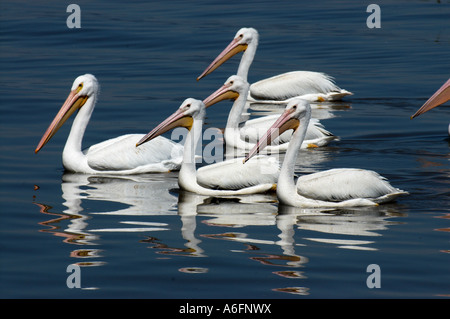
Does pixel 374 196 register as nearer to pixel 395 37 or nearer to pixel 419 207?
pixel 419 207

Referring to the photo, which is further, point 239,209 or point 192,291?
point 239,209

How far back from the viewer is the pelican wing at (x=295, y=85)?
11.9 metres

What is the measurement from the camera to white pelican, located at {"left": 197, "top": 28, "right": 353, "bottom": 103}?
11875mm

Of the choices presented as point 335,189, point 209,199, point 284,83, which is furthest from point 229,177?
point 284,83

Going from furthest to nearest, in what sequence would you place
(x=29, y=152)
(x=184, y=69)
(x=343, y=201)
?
(x=184, y=69) → (x=29, y=152) → (x=343, y=201)

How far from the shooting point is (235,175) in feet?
25.4

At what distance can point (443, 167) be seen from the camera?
8422mm

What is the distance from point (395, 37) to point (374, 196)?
376 inches

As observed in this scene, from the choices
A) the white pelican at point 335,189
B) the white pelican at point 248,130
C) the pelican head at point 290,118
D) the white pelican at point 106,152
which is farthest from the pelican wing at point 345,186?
the white pelican at point 248,130

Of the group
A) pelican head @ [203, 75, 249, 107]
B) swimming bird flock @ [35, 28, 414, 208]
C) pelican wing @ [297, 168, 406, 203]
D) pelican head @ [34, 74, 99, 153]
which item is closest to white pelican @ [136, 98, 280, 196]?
swimming bird flock @ [35, 28, 414, 208]

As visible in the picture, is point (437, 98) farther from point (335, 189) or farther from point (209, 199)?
point (209, 199)
